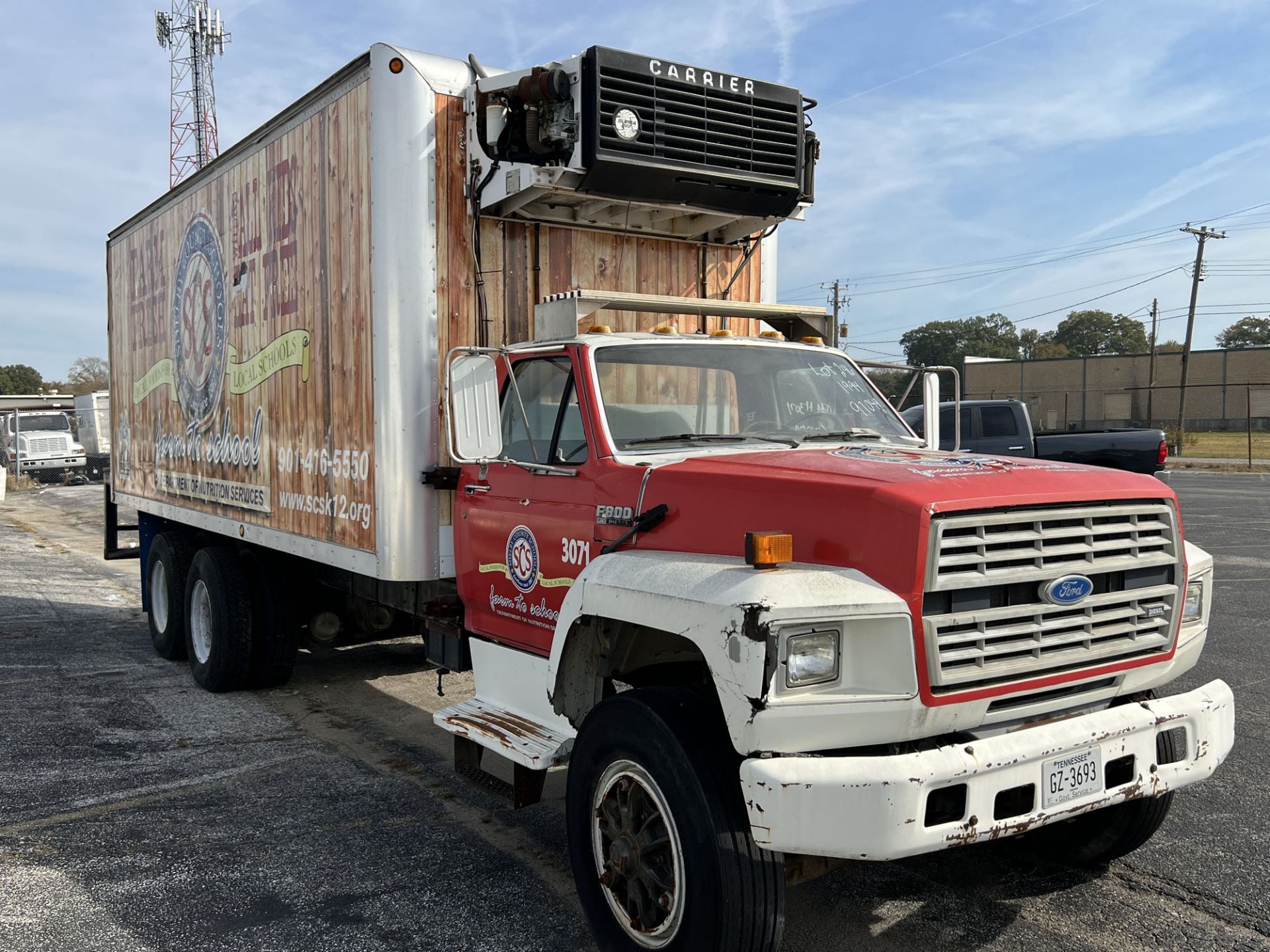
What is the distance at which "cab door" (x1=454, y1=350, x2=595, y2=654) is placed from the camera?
4.24m

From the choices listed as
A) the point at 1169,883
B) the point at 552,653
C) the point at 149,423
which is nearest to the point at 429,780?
the point at 552,653

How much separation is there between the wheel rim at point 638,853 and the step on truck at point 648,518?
1 centimetres

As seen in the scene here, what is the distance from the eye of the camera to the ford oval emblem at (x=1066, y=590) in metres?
3.24

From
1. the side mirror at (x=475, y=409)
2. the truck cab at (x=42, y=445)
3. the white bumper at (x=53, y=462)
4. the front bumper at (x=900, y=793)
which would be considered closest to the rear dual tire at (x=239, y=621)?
the side mirror at (x=475, y=409)

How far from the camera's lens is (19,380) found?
9981 centimetres

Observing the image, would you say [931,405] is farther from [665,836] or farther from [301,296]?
[301,296]

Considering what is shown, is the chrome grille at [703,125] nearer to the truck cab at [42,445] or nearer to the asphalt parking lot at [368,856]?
the asphalt parking lot at [368,856]

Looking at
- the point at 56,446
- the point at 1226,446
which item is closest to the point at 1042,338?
the point at 1226,446

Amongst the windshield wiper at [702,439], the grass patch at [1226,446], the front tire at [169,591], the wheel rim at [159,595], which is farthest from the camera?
the grass patch at [1226,446]

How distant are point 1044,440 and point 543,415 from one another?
45.1 feet

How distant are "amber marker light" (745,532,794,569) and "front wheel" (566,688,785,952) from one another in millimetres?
541

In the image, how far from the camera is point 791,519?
3336 millimetres

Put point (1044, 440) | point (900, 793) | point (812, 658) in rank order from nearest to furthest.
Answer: point (900, 793)
point (812, 658)
point (1044, 440)

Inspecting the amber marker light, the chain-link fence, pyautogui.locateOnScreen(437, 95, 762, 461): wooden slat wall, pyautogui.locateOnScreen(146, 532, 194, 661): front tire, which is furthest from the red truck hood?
the chain-link fence
